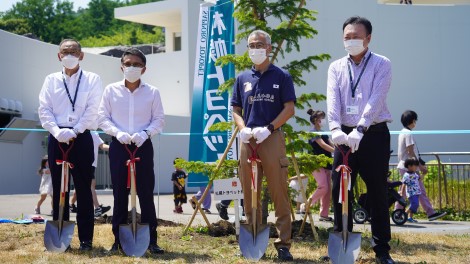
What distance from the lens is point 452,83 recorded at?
31.5 meters

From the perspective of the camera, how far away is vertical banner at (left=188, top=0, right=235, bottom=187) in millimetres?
11805

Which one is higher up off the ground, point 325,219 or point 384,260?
point 384,260

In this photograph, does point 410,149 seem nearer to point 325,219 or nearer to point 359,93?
point 325,219

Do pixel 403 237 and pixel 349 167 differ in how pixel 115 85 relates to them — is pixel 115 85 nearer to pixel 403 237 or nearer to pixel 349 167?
pixel 349 167

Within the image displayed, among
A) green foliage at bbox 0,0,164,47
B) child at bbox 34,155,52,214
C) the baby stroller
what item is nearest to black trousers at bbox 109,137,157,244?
the baby stroller

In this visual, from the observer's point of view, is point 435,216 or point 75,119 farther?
point 435,216

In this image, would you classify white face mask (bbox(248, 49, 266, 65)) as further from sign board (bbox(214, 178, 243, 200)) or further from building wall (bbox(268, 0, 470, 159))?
building wall (bbox(268, 0, 470, 159))

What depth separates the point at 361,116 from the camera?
7188 millimetres

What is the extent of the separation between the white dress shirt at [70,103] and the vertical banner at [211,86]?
135 inches

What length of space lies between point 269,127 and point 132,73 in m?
1.60

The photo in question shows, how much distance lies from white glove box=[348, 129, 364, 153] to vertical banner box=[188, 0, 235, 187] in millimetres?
4734

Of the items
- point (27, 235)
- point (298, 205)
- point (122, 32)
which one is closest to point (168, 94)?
point (298, 205)

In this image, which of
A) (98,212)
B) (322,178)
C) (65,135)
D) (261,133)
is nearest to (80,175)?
(65,135)

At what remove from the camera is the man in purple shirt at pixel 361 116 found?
7.26m
